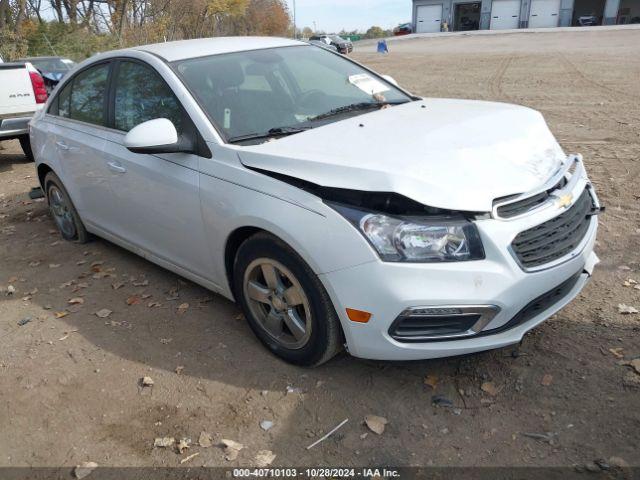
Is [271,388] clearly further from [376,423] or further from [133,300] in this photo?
[133,300]

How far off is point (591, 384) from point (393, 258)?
130 cm

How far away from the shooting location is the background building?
2464 inches

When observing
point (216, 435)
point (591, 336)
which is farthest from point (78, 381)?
point (591, 336)

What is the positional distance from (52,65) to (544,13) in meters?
62.7

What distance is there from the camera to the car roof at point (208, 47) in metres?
3.75

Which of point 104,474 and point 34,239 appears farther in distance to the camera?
point 34,239

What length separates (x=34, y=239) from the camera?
18.4 feet

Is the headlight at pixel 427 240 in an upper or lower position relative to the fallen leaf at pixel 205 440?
upper

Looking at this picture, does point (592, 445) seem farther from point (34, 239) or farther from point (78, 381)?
point (34, 239)

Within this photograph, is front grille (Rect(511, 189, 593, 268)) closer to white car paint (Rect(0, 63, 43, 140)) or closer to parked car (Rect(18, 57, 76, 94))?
white car paint (Rect(0, 63, 43, 140))

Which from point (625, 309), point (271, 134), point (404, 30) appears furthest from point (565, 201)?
point (404, 30)

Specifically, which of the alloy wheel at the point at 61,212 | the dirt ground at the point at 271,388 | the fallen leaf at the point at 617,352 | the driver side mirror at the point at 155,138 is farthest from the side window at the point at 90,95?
the fallen leaf at the point at 617,352

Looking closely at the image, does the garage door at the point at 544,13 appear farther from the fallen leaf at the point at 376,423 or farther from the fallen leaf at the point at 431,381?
the fallen leaf at the point at 376,423

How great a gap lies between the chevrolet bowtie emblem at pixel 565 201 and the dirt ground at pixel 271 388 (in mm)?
855
